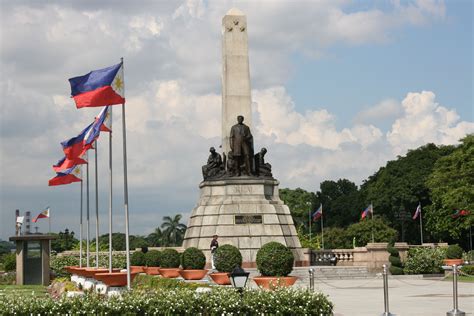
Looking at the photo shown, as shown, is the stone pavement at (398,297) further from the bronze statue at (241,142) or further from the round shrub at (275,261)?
the bronze statue at (241,142)

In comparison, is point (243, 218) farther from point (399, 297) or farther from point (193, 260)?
point (399, 297)

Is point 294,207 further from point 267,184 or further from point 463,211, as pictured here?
point 267,184

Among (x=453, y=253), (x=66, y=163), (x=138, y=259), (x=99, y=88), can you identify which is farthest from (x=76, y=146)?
(x=453, y=253)

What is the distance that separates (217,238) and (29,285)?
389 inches

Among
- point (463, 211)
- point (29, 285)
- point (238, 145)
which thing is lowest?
point (29, 285)

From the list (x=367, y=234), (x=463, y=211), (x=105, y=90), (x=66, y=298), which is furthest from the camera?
(x=367, y=234)

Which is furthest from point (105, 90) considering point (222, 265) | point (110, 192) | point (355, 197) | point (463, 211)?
point (355, 197)

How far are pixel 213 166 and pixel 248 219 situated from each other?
3771 mm

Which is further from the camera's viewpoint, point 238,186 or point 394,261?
point 238,186

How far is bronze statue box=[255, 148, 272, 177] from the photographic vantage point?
39.6 metres

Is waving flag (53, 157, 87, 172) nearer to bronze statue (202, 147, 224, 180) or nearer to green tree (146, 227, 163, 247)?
bronze statue (202, 147, 224, 180)

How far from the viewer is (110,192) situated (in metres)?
24.8

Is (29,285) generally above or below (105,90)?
below

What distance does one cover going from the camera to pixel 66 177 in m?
34.3
